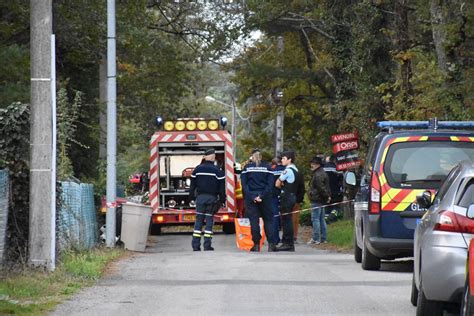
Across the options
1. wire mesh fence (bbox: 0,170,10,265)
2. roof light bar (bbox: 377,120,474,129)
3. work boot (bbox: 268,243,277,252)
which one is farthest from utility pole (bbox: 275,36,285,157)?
wire mesh fence (bbox: 0,170,10,265)

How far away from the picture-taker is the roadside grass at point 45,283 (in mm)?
11711

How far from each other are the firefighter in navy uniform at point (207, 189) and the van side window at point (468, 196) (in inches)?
Answer: 430

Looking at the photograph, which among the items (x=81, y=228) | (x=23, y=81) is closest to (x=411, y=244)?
(x=81, y=228)

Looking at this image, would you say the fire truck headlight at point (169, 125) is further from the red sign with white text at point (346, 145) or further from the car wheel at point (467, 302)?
the car wheel at point (467, 302)

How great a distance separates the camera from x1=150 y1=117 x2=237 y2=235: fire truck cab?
28234 mm

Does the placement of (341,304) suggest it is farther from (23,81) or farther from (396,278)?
(23,81)

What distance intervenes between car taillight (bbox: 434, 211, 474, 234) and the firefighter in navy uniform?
11.0 metres

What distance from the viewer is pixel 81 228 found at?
1970cm

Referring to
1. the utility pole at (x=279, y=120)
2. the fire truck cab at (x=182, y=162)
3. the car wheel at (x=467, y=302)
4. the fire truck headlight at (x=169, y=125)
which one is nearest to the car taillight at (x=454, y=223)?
the car wheel at (x=467, y=302)

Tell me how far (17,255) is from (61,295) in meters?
2.82

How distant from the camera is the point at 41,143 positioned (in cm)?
1496

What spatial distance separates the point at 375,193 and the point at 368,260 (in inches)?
42.5

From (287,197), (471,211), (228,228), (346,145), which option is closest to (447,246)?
(471,211)

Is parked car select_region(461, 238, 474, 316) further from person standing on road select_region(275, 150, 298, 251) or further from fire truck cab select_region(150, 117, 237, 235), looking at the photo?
fire truck cab select_region(150, 117, 237, 235)
